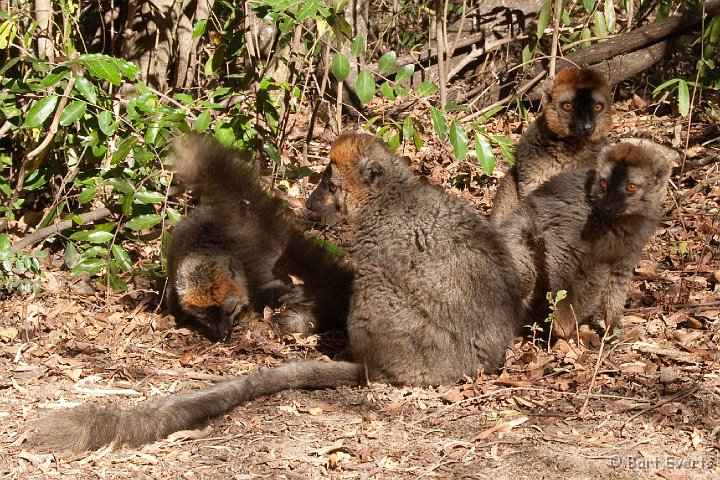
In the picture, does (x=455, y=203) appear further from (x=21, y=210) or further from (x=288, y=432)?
(x=21, y=210)

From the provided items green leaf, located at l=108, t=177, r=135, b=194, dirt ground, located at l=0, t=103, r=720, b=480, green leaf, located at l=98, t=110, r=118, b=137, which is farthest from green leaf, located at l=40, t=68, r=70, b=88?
dirt ground, located at l=0, t=103, r=720, b=480

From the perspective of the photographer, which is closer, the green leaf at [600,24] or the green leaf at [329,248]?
the green leaf at [329,248]

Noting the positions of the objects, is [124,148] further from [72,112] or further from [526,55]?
[526,55]

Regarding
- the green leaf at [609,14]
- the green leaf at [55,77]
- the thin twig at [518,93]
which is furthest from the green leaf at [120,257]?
the green leaf at [609,14]

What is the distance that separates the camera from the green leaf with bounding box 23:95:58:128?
6.91m

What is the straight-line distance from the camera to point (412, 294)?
5930 mm

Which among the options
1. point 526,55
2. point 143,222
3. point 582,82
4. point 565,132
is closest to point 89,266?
point 143,222

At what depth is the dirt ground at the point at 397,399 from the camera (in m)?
4.92

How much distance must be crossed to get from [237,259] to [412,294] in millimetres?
1922

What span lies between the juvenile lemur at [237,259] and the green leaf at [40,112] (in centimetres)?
105

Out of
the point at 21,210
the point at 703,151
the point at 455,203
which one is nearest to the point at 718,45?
the point at 703,151

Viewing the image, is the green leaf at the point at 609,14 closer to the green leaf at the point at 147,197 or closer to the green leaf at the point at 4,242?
the green leaf at the point at 147,197

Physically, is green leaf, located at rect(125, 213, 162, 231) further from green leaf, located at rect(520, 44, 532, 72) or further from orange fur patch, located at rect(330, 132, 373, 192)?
green leaf, located at rect(520, 44, 532, 72)

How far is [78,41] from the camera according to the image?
9.75 m
